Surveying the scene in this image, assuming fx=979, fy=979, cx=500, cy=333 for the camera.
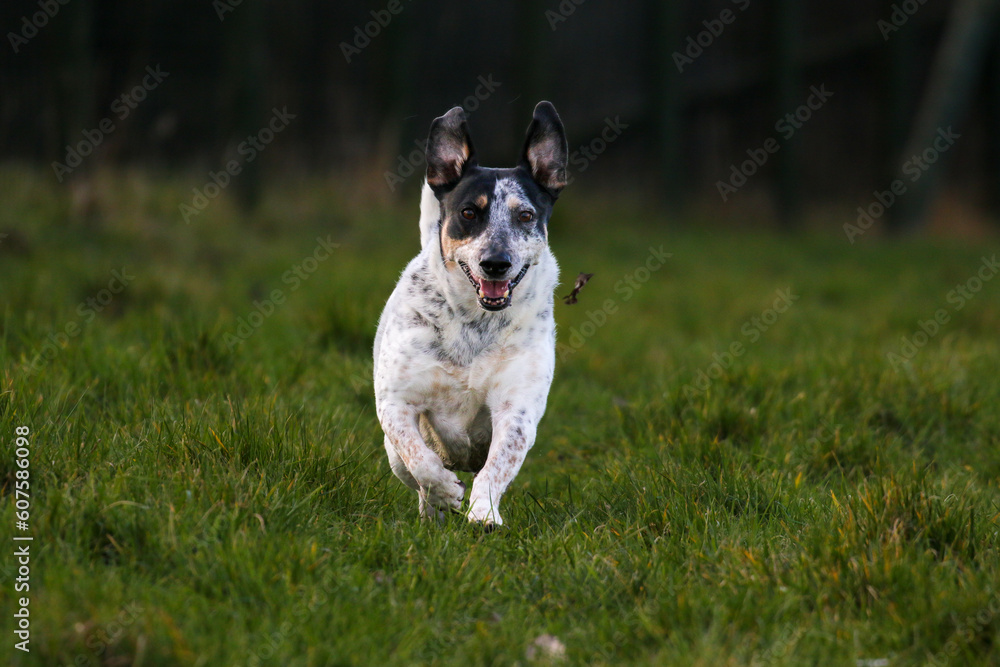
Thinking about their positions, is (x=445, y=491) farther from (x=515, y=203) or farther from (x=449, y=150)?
(x=449, y=150)

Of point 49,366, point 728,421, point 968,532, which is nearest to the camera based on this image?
point 968,532

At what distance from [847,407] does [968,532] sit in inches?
85.4

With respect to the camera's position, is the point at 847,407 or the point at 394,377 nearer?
the point at 394,377

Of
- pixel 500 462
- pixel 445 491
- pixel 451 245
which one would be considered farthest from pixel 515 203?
pixel 445 491

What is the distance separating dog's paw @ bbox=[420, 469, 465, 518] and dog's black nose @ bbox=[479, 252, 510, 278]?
77cm

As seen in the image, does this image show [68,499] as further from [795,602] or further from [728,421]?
[728,421]

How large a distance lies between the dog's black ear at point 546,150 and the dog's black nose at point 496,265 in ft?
2.40

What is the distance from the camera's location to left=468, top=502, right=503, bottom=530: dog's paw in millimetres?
3383

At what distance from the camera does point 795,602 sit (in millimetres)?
2834

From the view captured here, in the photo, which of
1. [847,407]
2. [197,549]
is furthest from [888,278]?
[197,549]

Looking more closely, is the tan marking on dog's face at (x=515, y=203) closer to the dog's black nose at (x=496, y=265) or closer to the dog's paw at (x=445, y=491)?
the dog's black nose at (x=496, y=265)

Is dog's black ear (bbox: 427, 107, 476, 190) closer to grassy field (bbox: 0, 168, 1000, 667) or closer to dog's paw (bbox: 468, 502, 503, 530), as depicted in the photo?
grassy field (bbox: 0, 168, 1000, 667)

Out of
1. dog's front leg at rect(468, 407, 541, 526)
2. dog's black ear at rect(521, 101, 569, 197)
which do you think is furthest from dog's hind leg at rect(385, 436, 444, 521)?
dog's black ear at rect(521, 101, 569, 197)

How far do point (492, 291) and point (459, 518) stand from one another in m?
0.88
